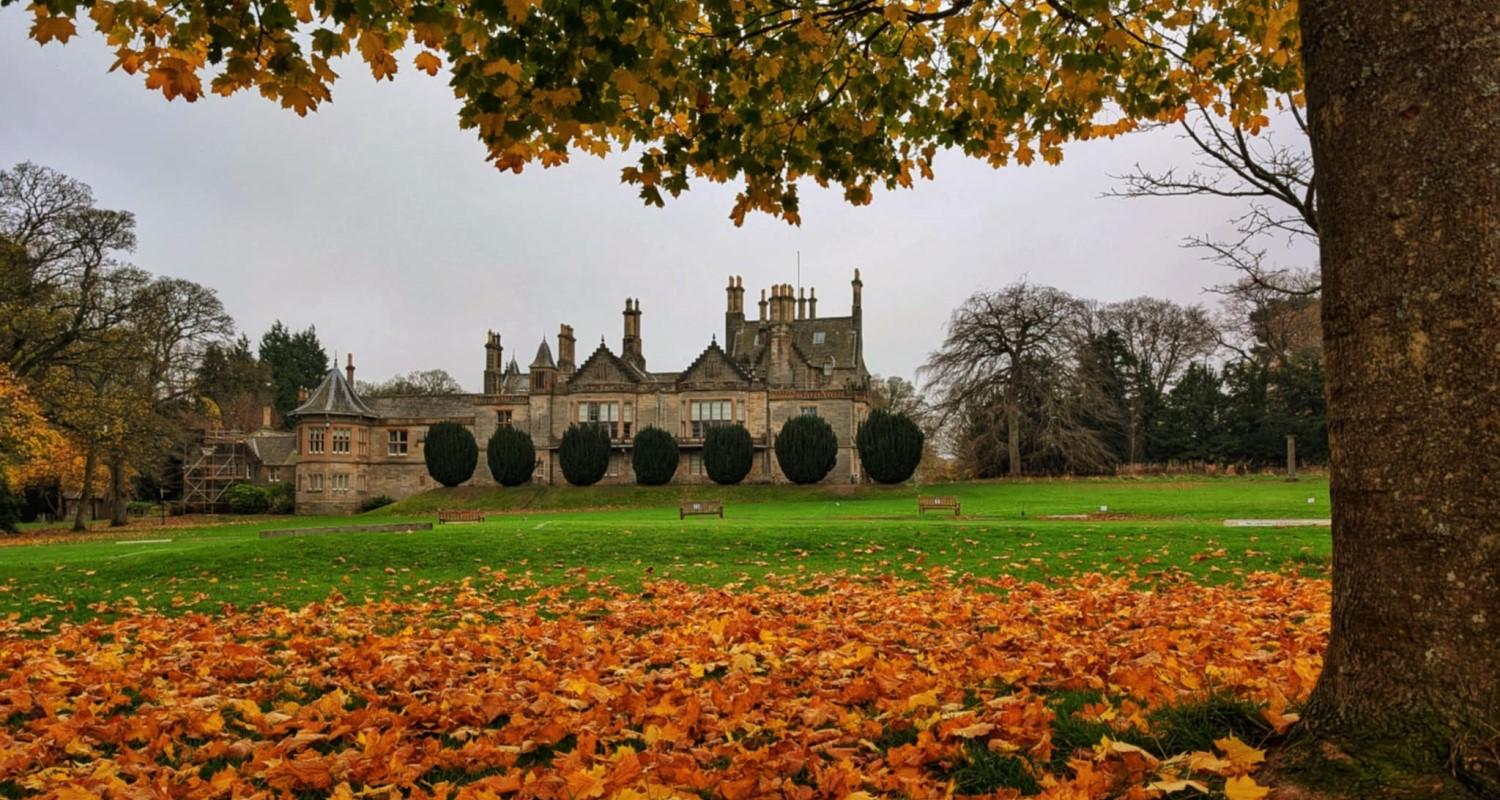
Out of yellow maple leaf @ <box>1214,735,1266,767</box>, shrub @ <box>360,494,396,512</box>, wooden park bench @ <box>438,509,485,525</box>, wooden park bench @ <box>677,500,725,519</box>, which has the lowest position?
shrub @ <box>360,494,396,512</box>

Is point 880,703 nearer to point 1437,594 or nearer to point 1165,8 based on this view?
point 1437,594

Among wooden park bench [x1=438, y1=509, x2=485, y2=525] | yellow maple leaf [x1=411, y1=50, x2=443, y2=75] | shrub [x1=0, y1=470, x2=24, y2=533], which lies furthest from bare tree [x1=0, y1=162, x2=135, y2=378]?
yellow maple leaf [x1=411, y1=50, x2=443, y2=75]

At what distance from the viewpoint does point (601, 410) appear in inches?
2219

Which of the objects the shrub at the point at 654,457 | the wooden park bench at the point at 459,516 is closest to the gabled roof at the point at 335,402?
the shrub at the point at 654,457

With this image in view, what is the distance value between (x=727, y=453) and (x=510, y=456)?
12668 millimetres

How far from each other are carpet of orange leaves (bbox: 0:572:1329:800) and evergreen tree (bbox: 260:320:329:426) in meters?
95.2

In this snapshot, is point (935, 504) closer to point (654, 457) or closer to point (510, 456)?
point (654, 457)

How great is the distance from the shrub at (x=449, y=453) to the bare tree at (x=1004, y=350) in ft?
90.1

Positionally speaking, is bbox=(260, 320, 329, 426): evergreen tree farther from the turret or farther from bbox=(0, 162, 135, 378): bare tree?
bbox=(0, 162, 135, 378): bare tree

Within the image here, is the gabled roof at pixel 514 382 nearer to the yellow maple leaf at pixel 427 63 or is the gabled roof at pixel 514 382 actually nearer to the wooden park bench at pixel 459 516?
the wooden park bench at pixel 459 516

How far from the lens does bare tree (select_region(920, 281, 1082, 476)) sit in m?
51.3

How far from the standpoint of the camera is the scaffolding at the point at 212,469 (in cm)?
5850

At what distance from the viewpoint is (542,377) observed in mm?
57156

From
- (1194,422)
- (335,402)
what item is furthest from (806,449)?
(335,402)
